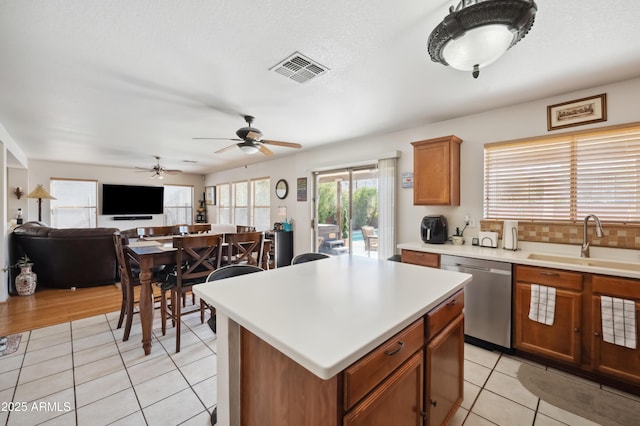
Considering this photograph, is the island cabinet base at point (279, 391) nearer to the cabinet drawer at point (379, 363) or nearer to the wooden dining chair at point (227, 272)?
the cabinet drawer at point (379, 363)

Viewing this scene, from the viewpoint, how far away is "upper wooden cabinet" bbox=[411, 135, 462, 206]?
3089mm

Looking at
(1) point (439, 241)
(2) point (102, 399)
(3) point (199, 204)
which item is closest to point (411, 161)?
(1) point (439, 241)

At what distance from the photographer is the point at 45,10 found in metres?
1.51

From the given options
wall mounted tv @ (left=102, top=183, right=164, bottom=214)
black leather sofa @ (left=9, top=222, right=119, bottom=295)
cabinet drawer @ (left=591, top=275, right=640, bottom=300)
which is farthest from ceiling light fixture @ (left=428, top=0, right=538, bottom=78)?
wall mounted tv @ (left=102, top=183, right=164, bottom=214)

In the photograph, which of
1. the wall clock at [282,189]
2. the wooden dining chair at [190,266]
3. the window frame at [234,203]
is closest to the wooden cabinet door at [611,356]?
the wooden dining chair at [190,266]

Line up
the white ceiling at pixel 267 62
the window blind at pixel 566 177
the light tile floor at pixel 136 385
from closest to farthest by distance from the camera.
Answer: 1. the white ceiling at pixel 267 62
2. the light tile floor at pixel 136 385
3. the window blind at pixel 566 177

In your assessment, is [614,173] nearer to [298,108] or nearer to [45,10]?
[298,108]

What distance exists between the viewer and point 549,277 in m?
2.20

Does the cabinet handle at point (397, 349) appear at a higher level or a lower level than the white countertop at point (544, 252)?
lower

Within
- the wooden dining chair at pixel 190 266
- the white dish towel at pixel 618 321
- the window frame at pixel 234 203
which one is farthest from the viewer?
the window frame at pixel 234 203

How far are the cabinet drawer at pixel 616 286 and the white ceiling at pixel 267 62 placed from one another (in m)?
1.63

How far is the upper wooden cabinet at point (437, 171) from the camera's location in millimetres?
3089

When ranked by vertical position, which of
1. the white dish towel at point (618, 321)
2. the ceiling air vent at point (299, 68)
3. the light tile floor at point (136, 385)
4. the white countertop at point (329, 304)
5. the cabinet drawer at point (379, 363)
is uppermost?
the ceiling air vent at point (299, 68)

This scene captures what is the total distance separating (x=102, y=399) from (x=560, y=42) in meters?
3.94
